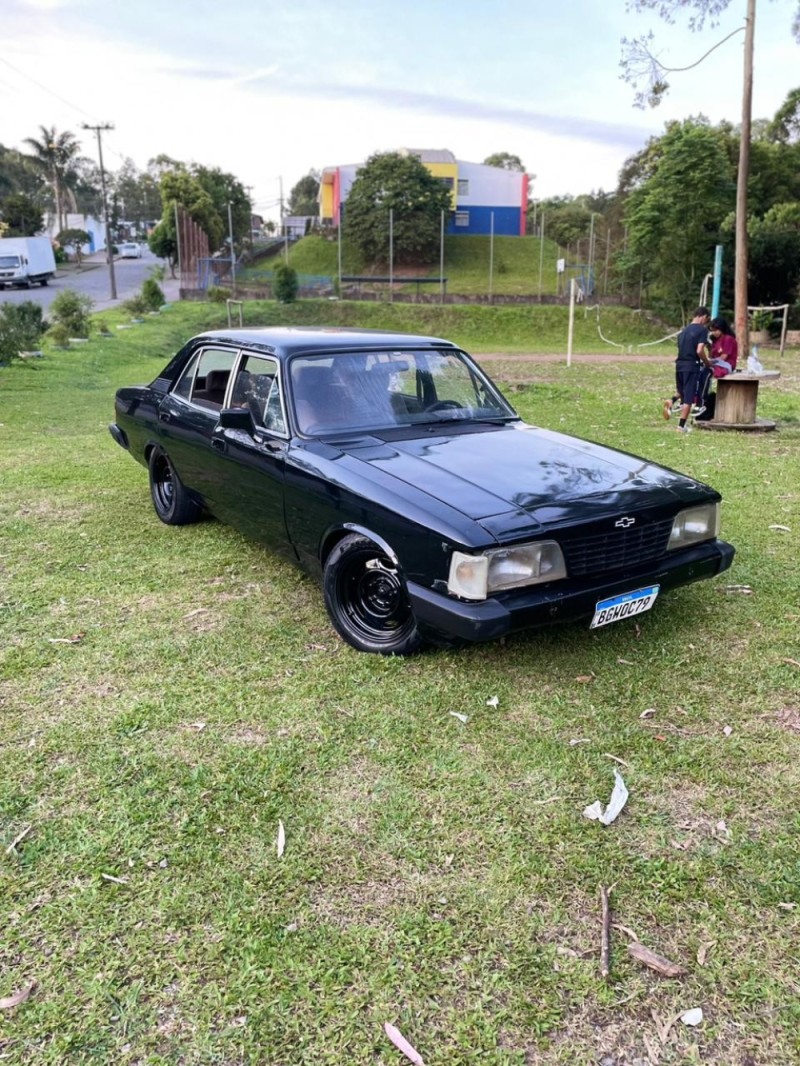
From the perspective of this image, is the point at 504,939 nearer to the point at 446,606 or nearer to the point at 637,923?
the point at 637,923

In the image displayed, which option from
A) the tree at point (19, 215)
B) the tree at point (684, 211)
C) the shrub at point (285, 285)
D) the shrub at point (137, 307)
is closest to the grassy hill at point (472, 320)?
the shrub at point (285, 285)

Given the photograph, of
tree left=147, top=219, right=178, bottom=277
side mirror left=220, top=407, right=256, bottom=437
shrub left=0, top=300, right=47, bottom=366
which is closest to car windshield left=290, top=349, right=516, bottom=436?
side mirror left=220, top=407, right=256, bottom=437

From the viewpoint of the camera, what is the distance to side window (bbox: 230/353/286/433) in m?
4.44

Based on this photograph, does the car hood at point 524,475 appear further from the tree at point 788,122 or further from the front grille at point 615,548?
the tree at point 788,122

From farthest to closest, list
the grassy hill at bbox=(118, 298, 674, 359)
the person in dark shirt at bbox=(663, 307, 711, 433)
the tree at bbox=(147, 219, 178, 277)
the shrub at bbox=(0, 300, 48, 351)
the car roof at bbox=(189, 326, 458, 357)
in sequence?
the tree at bbox=(147, 219, 178, 277) → the grassy hill at bbox=(118, 298, 674, 359) → the shrub at bbox=(0, 300, 48, 351) → the person in dark shirt at bbox=(663, 307, 711, 433) → the car roof at bbox=(189, 326, 458, 357)

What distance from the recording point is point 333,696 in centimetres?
349

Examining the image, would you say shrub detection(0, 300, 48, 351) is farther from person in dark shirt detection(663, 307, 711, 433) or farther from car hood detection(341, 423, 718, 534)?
car hood detection(341, 423, 718, 534)

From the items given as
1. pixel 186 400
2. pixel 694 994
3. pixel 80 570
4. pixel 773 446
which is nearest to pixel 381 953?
pixel 694 994

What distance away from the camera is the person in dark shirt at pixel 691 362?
10109mm

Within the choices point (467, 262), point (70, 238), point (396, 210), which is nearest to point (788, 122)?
point (467, 262)

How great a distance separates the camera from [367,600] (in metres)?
3.93

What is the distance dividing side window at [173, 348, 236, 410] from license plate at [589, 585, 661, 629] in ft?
9.45

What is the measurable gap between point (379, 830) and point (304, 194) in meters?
104

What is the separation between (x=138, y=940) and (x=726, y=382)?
32.8ft
